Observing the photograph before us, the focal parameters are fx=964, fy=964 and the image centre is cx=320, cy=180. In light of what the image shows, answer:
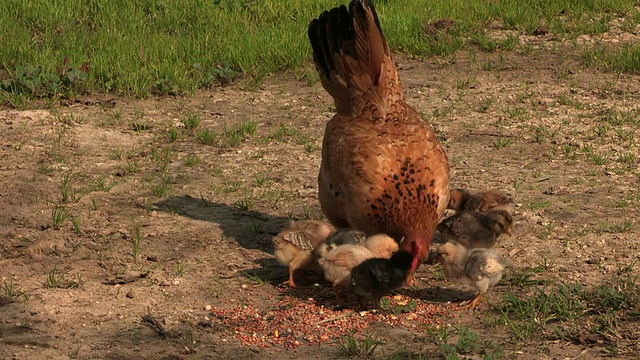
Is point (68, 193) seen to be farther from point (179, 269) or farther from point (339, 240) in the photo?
point (339, 240)

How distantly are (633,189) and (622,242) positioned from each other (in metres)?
1.25

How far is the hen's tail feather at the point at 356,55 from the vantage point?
294 inches

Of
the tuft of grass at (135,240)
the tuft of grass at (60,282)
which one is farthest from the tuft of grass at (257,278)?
the tuft of grass at (60,282)

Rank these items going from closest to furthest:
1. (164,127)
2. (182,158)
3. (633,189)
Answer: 1. (633,189)
2. (182,158)
3. (164,127)

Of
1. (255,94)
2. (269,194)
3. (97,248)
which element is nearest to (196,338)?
(97,248)

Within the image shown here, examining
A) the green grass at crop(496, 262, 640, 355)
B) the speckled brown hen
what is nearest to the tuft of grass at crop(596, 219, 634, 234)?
the green grass at crop(496, 262, 640, 355)

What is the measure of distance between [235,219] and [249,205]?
0.91 ft

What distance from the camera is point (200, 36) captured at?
11727 mm

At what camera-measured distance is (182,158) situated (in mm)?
9352

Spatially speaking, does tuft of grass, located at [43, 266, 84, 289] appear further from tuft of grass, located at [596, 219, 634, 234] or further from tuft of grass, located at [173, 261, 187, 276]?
tuft of grass, located at [596, 219, 634, 234]

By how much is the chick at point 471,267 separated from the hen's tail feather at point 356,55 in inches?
55.8

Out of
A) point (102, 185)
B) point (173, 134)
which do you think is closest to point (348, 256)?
point (102, 185)

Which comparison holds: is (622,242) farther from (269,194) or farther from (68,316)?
(68,316)

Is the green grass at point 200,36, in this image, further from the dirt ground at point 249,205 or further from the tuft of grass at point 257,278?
the tuft of grass at point 257,278
